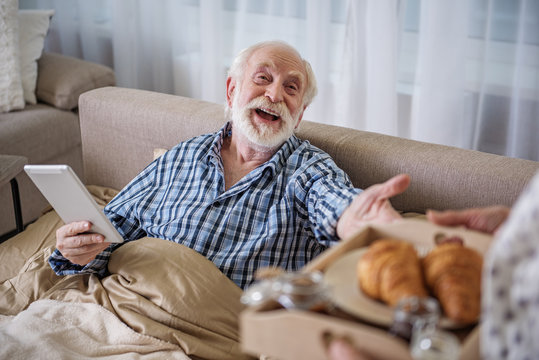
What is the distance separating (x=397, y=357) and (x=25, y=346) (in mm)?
929

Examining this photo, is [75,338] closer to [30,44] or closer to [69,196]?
[69,196]

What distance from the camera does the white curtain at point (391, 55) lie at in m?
2.17

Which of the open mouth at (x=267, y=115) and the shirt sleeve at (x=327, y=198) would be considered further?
the open mouth at (x=267, y=115)

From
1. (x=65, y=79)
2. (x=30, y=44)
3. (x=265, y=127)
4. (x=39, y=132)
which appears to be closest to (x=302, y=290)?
(x=265, y=127)

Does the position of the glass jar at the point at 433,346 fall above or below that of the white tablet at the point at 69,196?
above

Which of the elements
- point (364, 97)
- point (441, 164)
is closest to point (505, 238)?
point (441, 164)

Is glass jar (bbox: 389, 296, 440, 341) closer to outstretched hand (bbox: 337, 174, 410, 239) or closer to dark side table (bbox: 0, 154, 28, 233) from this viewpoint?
outstretched hand (bbox: 337, 174, 410, 239)

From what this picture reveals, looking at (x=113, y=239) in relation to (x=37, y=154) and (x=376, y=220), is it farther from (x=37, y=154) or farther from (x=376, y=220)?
(x=37, y=154)

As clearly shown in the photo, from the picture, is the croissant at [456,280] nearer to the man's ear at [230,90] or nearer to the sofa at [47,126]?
the man's ear at [230,90]

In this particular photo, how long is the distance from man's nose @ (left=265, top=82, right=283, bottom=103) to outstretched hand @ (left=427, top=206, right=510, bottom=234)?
2.67 ft

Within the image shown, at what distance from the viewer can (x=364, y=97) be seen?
8.50 feet

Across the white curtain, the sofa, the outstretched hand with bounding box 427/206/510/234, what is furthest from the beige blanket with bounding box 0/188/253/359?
the white curtain

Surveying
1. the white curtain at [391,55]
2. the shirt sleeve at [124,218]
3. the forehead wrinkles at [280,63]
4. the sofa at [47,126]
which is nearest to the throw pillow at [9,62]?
the sofa at [47,126]

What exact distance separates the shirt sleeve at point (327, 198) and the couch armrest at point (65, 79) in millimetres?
1686
